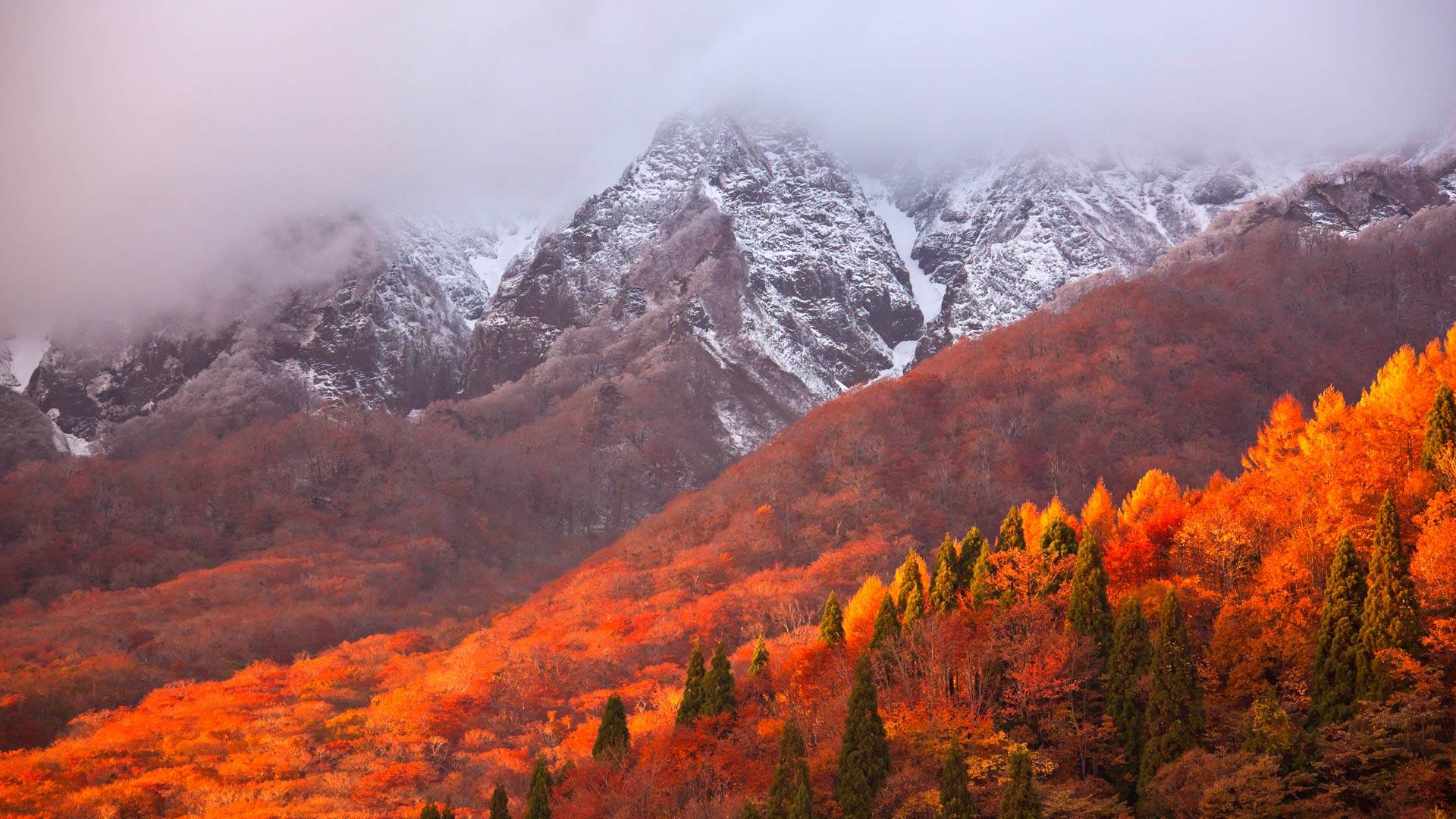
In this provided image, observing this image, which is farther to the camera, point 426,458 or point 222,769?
point 426,458

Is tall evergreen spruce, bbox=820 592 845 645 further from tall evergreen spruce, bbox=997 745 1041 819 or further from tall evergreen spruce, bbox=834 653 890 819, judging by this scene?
tall evergreen spruce, bbox=997 745 1041 819

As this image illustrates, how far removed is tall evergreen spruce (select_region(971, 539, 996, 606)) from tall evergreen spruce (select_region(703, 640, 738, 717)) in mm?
14327

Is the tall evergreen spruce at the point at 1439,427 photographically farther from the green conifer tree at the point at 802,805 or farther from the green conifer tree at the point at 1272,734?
the green conifer tree at the point at 802,805

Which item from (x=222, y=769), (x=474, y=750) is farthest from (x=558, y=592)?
(x=222, y=769)

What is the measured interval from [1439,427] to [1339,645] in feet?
52.1

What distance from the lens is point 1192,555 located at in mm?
57375

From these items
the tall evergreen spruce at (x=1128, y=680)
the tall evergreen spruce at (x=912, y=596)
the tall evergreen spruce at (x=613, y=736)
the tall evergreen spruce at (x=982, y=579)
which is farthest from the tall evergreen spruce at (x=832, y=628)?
the tall evergreen spruce at (x=1128, y=680)

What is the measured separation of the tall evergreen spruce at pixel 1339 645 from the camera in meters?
41.5

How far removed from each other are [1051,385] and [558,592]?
6838cm

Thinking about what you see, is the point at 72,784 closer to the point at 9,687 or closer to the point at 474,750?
the point at 9,687

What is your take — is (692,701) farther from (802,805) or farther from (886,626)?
(802,805)

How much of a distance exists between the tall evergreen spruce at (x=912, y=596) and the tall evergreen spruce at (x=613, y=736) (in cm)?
1669

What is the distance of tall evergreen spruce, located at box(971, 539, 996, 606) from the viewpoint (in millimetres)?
58078

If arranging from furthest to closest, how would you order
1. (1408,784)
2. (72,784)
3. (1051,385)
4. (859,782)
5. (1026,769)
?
(1051,385) → (72,784) → (859,782) → (1026,769) → (1408,784)
